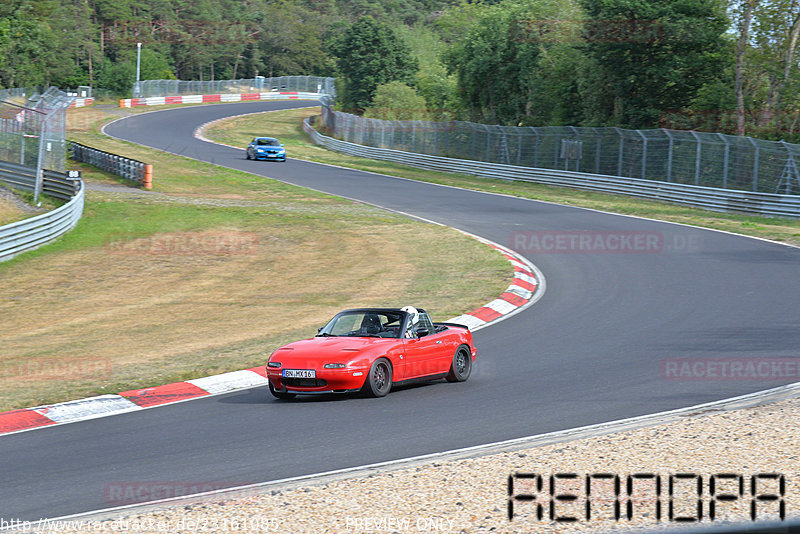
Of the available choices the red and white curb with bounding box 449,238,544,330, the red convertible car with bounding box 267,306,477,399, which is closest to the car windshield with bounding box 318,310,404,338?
the red convertible car with bounding box 267,306,477,399

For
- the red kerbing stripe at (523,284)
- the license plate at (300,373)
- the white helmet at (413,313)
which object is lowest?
the red kerbing stripe at (523,284)

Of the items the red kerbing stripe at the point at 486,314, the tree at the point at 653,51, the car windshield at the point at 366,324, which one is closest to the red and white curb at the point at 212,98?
the tree at the point at 653,51

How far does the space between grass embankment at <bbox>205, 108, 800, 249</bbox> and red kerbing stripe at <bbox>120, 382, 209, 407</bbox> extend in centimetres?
1899

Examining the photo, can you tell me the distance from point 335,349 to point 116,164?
34581 mm

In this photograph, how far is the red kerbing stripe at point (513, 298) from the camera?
17.9m

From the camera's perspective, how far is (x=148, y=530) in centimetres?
631

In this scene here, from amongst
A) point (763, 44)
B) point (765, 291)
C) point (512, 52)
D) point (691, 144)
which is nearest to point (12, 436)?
point (765, 291)

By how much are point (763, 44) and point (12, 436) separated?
41.3 metres

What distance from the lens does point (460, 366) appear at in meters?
12.2

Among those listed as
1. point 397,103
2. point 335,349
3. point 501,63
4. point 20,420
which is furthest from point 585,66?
point 20,420

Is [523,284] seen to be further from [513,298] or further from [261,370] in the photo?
[261,370]

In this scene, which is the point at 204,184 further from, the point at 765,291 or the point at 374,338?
the point at 374,338

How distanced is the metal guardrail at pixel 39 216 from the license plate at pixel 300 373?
15.8m

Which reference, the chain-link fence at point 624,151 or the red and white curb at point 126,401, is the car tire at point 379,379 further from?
the chain-link fence at point 624,151
